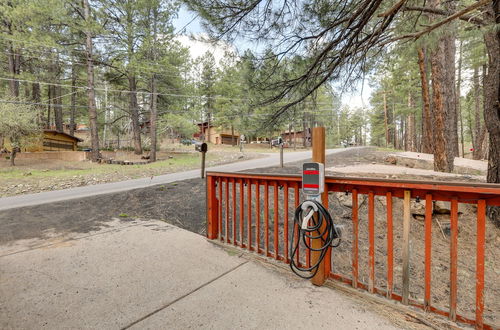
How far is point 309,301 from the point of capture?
1.73 metres

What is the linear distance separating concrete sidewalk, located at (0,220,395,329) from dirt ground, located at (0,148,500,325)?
0.94 m

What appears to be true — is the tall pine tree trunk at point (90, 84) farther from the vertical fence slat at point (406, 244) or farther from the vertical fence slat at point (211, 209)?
the vertical fence slat at point (406, 244)

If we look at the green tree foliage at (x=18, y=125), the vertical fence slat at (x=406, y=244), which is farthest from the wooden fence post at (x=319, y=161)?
the green tree foliage at (x=18, y=125)

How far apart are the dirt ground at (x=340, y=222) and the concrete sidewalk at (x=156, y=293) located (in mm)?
941

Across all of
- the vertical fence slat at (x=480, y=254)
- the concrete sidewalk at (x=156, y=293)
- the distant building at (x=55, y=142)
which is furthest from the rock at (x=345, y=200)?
the distant building at (x=55, y=142)

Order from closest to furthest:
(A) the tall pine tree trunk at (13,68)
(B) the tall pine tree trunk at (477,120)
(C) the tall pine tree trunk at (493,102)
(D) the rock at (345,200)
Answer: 1. (C) the tall pine tree trunk at (493,102)
2. (D) the rock at (345,200)
3. (A) the tall pine tree trunk at (13,68)
4. (B) the tall pine tree trunk at (477,120)

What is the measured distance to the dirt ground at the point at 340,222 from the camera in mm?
2861

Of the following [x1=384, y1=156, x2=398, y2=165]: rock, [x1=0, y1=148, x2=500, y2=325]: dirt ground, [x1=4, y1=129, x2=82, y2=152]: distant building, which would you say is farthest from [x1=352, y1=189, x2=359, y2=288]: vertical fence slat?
[x1=4, y1=129, x2=82, y2=152]: distant building

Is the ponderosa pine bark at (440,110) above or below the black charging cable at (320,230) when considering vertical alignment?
above

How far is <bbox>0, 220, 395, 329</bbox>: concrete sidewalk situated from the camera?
1512 mm

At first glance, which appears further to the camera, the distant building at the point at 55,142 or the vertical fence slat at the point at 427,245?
the distant building at the point at 55,142

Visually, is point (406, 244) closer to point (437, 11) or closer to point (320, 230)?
point (320, 230)

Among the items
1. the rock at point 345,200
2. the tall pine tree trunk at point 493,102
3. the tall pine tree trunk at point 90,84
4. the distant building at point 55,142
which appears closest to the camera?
the tall pine tree trunk at point 493,102

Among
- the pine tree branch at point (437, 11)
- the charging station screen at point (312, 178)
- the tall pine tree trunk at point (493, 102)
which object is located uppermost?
the pine tree branch at point (437, 11)
